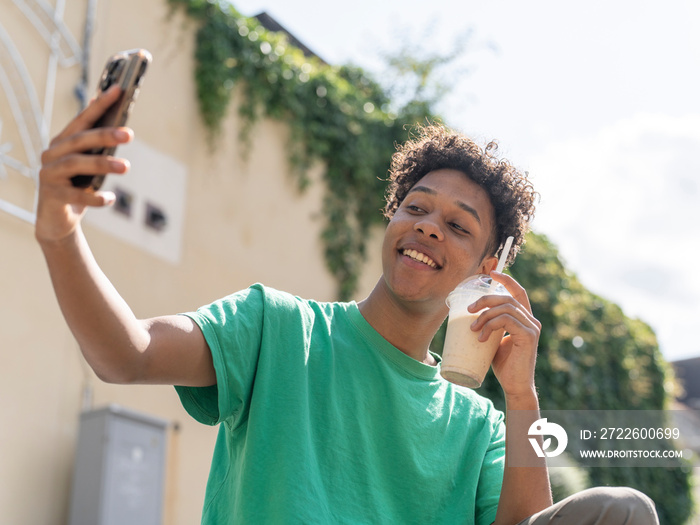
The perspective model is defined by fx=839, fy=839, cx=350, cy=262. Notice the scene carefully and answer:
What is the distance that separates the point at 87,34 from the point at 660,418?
24.4 feet

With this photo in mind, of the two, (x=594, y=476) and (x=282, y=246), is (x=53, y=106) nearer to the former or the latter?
(x=282, y=246)

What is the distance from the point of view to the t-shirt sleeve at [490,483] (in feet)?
7.34

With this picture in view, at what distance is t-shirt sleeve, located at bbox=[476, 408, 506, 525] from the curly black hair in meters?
0.57

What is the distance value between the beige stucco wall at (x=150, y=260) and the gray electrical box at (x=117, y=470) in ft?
0.53

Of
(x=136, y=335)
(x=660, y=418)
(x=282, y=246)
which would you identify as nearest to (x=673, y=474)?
(x=660, y=418)

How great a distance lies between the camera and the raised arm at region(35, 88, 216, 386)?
1.27 meters

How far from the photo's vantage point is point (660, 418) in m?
9.59

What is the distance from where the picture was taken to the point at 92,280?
1.40 m

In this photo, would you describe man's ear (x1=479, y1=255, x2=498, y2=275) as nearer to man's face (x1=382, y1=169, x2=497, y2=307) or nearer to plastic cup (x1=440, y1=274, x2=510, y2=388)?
man's face (x1=382, y1=169, x2=497, y2=307)

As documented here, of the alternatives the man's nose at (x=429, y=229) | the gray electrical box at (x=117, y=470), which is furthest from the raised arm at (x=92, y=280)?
the gray electrical box at (x=117, y=470)

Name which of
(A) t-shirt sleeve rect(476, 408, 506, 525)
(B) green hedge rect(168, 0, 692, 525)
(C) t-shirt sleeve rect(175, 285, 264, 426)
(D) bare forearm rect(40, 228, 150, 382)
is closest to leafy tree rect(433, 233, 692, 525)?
(B) green hedge rect(168, 0, 692, 525)

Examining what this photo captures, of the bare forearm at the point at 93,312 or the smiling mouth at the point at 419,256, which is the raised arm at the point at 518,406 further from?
the bare forearm at the point at 93,312

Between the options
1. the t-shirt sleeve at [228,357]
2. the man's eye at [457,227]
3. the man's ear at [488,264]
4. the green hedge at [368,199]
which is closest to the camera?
the t-shirt sleeve at [228,357]

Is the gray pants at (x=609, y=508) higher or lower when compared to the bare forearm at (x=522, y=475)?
lower
